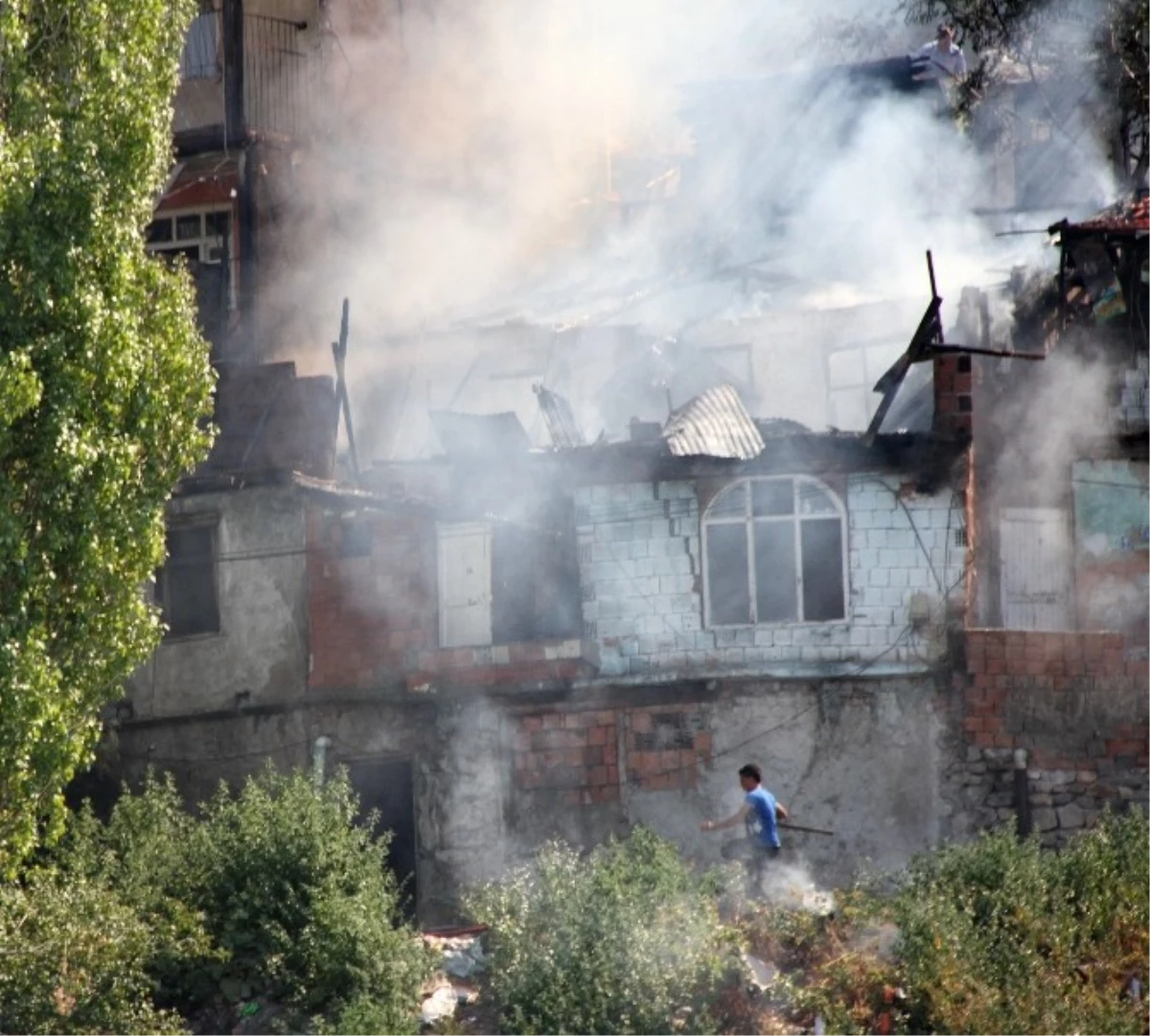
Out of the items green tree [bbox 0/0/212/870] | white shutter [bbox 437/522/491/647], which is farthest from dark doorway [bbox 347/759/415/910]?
green tree [bbox 0/0/212/870]

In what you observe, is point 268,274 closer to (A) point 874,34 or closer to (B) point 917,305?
(B) point 917,305

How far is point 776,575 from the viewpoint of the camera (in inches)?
762

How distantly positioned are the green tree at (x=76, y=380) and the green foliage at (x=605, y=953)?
3.15 metres

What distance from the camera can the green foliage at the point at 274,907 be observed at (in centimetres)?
1452

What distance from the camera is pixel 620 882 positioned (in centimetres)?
1466

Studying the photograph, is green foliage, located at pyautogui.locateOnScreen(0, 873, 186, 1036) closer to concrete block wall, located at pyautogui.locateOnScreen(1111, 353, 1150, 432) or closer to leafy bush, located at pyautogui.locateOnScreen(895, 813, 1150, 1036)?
leafy bush, located at pyautogui.locateOnScreen(895, 813, 1150, 1036)

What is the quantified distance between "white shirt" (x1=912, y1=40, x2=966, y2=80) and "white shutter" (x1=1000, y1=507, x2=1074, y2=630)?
321 inches

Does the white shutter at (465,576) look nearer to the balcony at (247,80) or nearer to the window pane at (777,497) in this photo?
the window pane at (777,497)

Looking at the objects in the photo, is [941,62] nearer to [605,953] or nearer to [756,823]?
[756,823]

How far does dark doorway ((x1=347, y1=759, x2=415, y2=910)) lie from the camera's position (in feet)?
64.0

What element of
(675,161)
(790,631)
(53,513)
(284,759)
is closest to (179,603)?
(284,759)

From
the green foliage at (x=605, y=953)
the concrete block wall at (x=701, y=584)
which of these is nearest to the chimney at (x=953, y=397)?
the concrete block wall at (x=701, y=584)

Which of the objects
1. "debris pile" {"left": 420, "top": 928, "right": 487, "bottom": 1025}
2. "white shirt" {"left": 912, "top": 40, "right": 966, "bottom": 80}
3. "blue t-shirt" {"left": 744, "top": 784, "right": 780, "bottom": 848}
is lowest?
"debris pile" {"left": 420, "top": 928, "right": 487, "bottom": 1025}

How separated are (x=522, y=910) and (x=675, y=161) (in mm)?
19262
